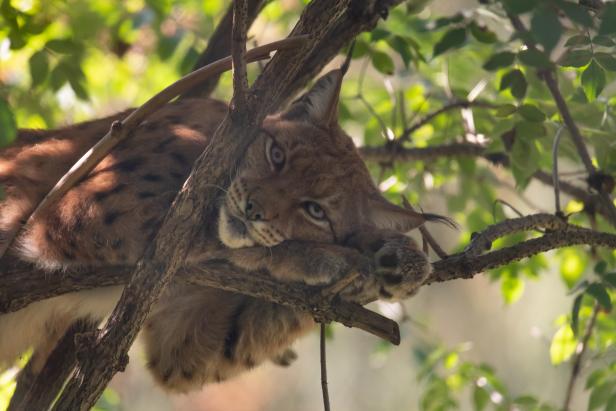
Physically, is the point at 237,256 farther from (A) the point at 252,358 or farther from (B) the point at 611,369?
(B) the point at 611,369

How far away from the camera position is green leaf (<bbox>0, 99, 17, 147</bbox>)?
2320 millimetres

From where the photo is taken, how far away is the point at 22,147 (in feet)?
12.5

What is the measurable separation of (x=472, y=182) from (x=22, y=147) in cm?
238

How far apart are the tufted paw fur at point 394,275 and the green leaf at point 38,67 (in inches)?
69.5

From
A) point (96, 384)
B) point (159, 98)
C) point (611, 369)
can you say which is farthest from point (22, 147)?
point (611, 369)

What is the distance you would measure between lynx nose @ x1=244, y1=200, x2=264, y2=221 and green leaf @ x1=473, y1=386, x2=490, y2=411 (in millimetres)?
1575

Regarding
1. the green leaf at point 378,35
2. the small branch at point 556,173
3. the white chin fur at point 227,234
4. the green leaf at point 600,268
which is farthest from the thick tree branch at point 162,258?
the green leaf at point 600,268

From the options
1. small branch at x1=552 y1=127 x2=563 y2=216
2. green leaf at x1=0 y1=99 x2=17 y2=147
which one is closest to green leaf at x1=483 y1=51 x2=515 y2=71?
small branch at x1=552 y1=127 x2=563 y2=216

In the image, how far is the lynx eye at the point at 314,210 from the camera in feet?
11.3

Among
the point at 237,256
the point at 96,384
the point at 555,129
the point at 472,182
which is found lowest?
the point at 96,384

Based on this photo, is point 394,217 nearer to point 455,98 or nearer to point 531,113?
point 531,113

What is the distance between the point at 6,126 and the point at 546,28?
1.42 metres

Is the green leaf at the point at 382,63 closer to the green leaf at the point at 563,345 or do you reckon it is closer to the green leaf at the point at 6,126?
the green leaf at the point at 563,345

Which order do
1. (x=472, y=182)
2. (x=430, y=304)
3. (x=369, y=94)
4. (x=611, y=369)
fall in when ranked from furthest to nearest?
(x=430, y=304)
(x=369, y=94)
(x=472, y=182)
(x=611, y=369)
